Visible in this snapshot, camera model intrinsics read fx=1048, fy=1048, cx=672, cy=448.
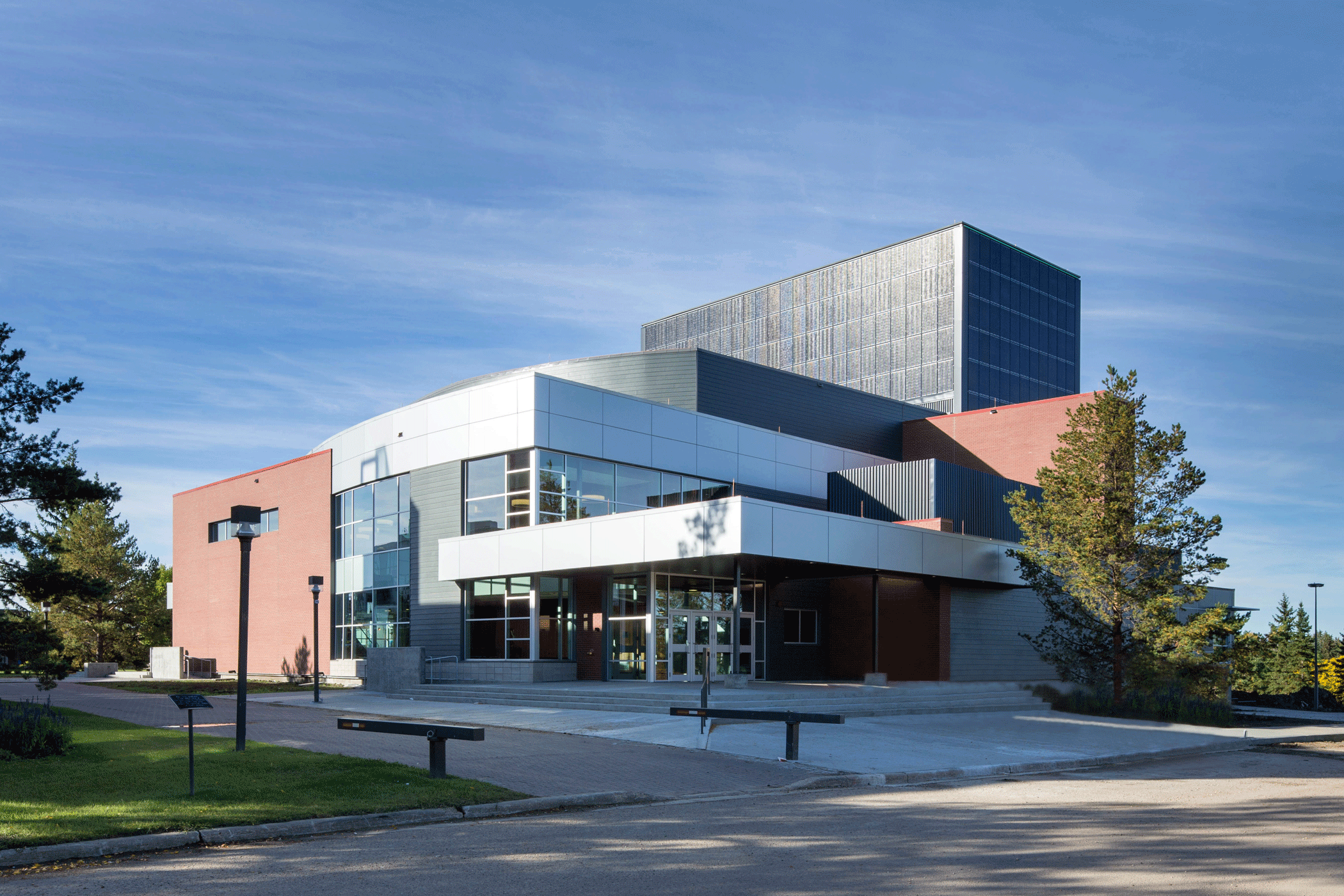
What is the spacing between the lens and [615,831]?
9469 millimetres

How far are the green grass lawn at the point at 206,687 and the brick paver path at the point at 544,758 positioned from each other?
10561mm

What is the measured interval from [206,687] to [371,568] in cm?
630

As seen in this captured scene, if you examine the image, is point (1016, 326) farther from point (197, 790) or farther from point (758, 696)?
point (197, 790)

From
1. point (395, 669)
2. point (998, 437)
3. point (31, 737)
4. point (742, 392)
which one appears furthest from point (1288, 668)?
point (31, 737)

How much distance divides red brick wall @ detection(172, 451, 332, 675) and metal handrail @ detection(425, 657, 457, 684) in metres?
8.29

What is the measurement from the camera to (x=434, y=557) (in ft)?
108

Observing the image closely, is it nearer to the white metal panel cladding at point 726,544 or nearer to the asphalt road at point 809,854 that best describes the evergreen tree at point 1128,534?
the white metal panel cladding at point 726,544

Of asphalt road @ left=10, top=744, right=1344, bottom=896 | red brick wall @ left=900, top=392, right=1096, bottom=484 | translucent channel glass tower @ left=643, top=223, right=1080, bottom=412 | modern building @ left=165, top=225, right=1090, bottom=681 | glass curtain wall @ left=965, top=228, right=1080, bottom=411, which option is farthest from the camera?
glass curtain wall @ left=965, top=228, right=1080, bottom=411

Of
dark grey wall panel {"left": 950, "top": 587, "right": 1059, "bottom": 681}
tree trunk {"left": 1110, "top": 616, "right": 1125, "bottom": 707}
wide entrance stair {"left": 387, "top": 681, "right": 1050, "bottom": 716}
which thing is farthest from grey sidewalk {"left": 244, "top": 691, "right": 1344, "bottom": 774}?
dark grey wall panel {"left": 950, "top": 587, "right": 1059, "bottom": 681}

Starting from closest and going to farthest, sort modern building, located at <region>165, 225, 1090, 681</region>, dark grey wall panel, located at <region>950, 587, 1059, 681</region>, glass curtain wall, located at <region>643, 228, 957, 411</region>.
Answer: modern building, located at <region>165, 225, 1090, 681</region>, dark grey wall panel, located at <region>950, 587, 1059, 681</region>, glass curtain wall, located at <region>643, 228, 957, 411</region>

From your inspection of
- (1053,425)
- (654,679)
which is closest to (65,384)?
(654,679)

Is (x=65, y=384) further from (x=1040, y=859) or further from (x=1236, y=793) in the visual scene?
(x=1236, y=793)

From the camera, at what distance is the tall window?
1195 inches

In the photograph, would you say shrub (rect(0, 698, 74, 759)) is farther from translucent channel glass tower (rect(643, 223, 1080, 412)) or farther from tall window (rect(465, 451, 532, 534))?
translucent channel glass tower (rect(643, 223, 1080, 412))
